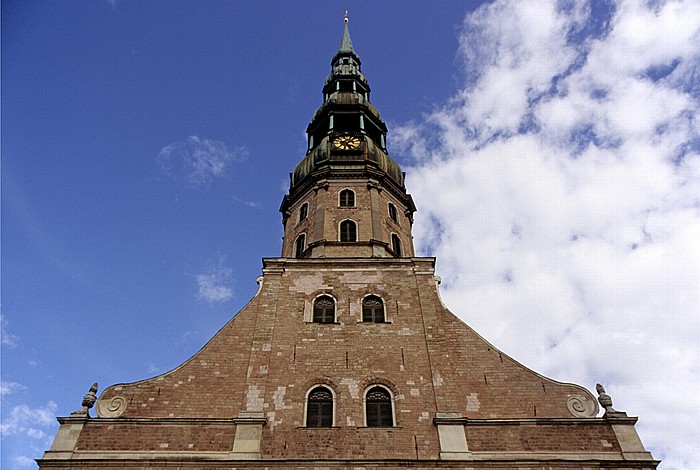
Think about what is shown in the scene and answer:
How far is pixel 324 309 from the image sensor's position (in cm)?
1739

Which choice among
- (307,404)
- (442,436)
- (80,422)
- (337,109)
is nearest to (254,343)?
(307,404)

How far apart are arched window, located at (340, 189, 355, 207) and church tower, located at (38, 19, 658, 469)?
9.23 feet

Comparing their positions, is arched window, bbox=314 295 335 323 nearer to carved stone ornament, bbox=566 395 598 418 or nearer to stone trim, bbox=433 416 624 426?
stone trim, bbox=433 416 624 426

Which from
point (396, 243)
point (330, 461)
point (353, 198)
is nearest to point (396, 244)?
point (396, 243)

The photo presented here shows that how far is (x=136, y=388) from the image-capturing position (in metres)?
15.2

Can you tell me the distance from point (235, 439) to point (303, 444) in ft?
5.50

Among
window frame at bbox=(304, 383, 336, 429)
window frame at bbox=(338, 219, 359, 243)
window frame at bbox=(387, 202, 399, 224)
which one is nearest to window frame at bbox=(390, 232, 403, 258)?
window frame at bbox=(387, 202, 399, 224)

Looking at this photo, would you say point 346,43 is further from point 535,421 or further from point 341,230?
point 535,421

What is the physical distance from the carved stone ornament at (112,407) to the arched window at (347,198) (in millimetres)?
10294

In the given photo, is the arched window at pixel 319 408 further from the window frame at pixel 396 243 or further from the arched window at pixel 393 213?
the arched window at pixel 393 213

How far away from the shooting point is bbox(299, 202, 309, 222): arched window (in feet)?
72.2

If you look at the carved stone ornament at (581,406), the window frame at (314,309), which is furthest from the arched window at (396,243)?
the carved stone ornament at (581,406)

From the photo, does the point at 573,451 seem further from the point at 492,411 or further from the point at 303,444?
the point at 303,444

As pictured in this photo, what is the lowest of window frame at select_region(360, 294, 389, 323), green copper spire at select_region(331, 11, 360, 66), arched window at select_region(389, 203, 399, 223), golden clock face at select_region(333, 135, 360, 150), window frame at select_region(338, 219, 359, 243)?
window frame at select_region(360, 294, 389, 323)
